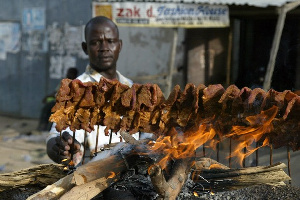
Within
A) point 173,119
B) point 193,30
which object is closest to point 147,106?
point 173,119

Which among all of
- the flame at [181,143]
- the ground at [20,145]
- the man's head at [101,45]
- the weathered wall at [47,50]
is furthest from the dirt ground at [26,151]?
the flame at [181,143]

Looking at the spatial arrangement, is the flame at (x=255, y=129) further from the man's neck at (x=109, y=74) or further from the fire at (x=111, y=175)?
the man's neck at (x=109, y=74)

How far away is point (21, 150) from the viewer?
404 inches

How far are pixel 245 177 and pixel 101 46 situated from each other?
6.10ft

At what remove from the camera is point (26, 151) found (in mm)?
10133

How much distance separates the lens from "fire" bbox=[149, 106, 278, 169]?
2.90m

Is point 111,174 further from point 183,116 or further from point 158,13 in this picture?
point 158,13

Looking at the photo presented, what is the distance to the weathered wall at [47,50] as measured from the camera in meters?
11.8

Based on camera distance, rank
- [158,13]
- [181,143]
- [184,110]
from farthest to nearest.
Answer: [158,13] → [184,110] → [181,143]

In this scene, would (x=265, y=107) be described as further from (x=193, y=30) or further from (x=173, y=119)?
(x=193, y=30)

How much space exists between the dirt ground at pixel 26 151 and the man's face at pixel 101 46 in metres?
3.41

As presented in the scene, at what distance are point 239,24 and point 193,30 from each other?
1.16 meters

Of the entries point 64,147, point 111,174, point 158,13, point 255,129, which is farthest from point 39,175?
point 158,13

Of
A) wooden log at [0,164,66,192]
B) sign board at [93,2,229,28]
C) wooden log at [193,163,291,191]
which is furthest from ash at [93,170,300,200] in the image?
sign board at [93,2,229,28]
